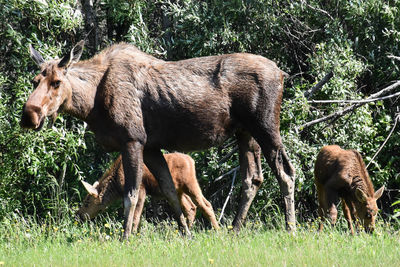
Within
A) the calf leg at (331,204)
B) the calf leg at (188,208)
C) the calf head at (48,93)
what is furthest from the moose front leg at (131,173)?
the calf leg at (188,208)

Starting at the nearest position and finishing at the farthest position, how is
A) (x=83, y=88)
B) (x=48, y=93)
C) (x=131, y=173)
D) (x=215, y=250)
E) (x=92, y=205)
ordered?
(x=215, y=250) → (x=48, y=93) → (x=131, y=173) → (x=83, y=88) → (x=92, y=205)

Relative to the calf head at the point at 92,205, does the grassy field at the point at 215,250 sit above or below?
above

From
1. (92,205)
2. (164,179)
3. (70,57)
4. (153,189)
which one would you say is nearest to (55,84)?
(70,57)

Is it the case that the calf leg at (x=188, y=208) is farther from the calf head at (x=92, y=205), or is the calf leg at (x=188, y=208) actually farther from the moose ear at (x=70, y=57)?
the moose ear at (x=70, y=57)

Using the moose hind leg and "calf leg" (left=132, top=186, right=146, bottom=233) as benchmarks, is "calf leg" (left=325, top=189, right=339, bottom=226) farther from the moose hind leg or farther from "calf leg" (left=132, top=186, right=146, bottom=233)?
"calf leg" (left=132, top=186, right=146, bottom=233)

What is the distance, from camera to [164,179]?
30.9 ft

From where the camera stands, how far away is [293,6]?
513 inches

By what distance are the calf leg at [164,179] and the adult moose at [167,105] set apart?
0.05 feet

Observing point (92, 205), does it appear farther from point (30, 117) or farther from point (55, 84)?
point (30, 117)

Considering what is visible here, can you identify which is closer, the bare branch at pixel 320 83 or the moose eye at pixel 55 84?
the moose eye at pixel 55 84

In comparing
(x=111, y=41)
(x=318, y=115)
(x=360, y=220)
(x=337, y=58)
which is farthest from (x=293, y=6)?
(x=360, y=220)

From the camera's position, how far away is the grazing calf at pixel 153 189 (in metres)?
11.6

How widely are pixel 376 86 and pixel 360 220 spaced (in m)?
4.32

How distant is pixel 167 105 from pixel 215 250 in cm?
248
